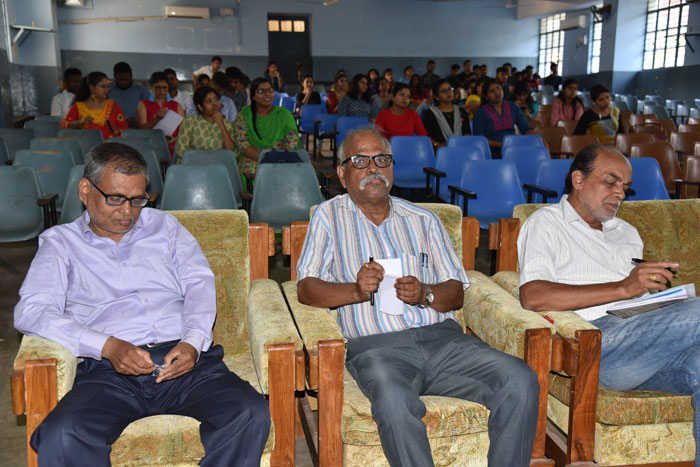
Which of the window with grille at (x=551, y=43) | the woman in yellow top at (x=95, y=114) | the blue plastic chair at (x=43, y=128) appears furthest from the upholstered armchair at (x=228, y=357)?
the window with grille at (x=551, y=43)

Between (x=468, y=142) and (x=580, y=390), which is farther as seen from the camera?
(x=468, y=142)

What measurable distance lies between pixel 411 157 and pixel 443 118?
3.26 ft

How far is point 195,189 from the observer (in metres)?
3.86

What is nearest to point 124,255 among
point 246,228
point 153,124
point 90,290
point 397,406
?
point 90,290

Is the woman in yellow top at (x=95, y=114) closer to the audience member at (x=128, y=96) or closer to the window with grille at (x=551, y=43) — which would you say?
the audience member at (x=128, y=96)

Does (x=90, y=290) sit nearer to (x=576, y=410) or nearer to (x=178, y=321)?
(x=178, y=321)

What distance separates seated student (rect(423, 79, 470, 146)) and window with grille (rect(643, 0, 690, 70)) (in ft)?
31.8

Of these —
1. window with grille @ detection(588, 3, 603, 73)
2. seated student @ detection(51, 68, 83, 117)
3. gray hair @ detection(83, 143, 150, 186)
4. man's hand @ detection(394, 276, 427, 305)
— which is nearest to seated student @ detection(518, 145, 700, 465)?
man's hand @ detection(394, 276, 427, 305)

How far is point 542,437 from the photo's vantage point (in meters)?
1.95

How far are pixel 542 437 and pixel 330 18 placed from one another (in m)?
16.7

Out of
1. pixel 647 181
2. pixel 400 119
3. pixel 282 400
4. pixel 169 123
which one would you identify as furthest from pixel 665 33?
pixel 282 400

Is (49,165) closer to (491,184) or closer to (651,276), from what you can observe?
(491,184)

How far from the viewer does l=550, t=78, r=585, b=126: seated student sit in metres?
7.35

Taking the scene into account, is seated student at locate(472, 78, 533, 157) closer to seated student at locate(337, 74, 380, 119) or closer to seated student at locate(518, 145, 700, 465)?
seated student at locate(337, 74, 380, 119)
